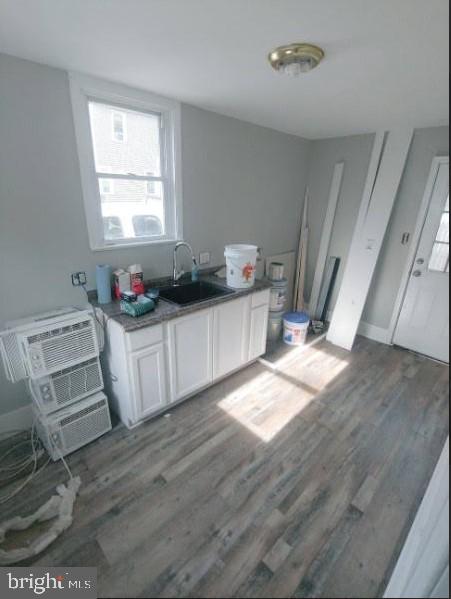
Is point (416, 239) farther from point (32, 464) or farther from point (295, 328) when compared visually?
point (32, 464)

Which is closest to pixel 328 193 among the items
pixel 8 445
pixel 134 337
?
pixel 134 337

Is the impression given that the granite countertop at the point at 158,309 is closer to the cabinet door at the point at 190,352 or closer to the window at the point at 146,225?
the cabinet door at the point at 190,352

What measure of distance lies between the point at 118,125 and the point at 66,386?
1.74m

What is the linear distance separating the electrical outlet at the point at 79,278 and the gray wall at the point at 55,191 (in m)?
0.03

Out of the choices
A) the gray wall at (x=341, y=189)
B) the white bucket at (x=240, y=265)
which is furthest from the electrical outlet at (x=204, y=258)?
the gray wall at (x=341, y=189)

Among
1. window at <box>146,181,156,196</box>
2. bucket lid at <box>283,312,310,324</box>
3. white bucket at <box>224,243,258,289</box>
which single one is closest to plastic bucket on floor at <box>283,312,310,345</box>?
bucket lid at <box>283,312,310,324</box>

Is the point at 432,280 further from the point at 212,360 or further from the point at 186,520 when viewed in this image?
the point at 186,520

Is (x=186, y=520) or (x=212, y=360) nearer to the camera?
(x=186, y=520)

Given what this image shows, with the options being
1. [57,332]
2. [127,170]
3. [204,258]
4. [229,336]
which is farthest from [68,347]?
[204,258]

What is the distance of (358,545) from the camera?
124cm

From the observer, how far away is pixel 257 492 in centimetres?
147

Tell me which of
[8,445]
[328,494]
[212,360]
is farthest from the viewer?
[212,360]

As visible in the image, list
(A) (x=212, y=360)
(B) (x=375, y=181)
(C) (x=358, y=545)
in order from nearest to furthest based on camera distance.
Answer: (C) (x=358, y=545) < (A) (x=212, y=360) < (B) (x=375, y=181)

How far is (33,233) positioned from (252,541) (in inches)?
79.1
